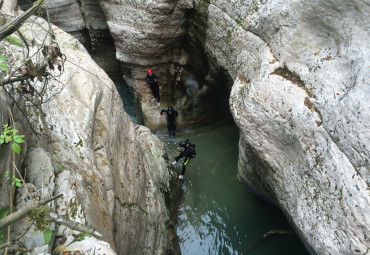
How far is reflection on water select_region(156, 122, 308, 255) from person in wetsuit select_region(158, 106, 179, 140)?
817mm

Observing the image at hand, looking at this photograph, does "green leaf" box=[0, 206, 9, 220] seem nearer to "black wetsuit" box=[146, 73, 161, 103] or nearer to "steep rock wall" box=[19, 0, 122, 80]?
"black wetsuit" box=[146, 73, 161, 103]

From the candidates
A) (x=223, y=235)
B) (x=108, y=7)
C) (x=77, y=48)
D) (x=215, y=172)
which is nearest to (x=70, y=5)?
(x=108, y=7)

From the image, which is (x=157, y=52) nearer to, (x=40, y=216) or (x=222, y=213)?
(x=222, y=213)

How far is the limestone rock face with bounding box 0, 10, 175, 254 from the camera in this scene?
3428 millimetres

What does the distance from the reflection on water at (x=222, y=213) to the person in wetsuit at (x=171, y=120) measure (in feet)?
2.68

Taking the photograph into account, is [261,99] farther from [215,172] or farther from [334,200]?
[215,172]

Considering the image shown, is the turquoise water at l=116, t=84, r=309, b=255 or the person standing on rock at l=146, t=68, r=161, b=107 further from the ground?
the person standing on rock at l=146, t=68, r=161, b=107

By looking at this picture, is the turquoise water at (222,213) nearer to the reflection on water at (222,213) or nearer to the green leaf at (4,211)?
the reflection on water at (222,213)

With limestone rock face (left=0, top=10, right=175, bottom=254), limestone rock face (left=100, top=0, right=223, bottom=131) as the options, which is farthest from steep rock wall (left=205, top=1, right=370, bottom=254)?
limestone rock face (left=100, top=0, right=223, bottom=131)

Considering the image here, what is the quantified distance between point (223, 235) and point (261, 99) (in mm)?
4294

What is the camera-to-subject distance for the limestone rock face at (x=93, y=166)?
343cm

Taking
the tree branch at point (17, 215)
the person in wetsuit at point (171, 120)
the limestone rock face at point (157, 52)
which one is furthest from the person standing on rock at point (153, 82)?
the tree branch at point (17, 215)

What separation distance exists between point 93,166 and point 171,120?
6.20 metres

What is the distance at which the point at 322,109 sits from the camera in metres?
4.55
